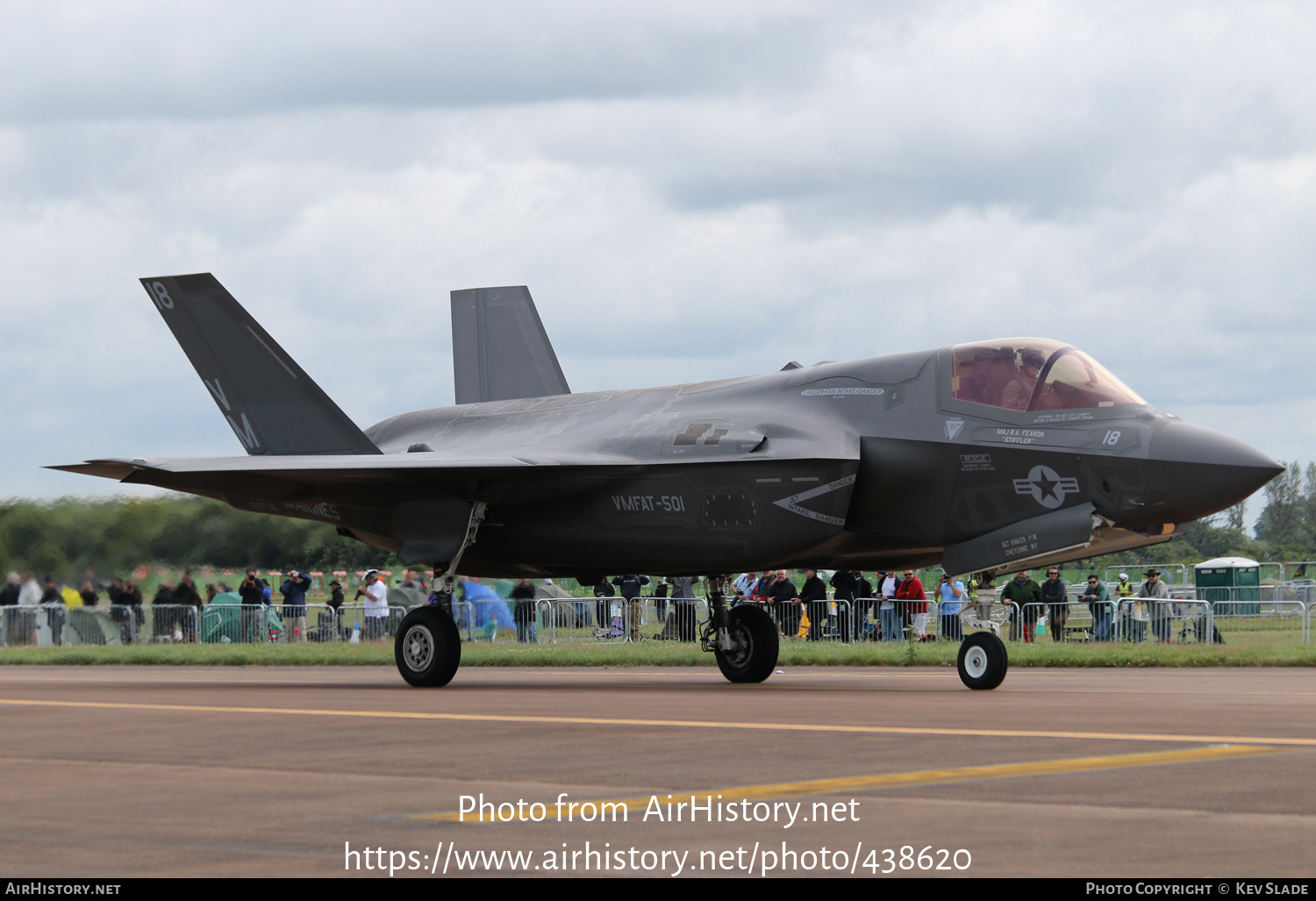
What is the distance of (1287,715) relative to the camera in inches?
385

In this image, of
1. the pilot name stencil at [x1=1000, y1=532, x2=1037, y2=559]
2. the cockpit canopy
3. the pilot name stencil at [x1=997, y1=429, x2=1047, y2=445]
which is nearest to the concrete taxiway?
the pilot name stencil at [x1=1000, y1=532, x2=1037, y2=559]

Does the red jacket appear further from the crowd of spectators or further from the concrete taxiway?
the concrete taxiway

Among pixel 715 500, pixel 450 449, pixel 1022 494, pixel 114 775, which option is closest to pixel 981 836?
pixel 114 775

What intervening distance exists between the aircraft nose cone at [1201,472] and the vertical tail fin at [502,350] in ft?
38.4

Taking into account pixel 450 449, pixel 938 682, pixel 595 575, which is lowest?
pixel 938 682

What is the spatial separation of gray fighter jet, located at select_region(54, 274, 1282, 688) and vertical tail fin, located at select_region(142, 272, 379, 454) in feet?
0.08

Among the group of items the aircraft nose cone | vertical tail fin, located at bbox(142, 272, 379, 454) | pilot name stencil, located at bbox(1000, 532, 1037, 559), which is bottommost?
pilot name stencil, located at bbox(1000, 532, 1037, 559)

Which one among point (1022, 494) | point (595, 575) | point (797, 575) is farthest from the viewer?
point (797, 575)

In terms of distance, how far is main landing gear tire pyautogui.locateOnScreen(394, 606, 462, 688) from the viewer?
14.9 metres

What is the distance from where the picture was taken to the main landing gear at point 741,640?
619 inches

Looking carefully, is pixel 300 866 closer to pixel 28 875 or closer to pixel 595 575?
pixel 28 875

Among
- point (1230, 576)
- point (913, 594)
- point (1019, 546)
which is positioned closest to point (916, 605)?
point (913, 594)

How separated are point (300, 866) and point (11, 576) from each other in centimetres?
1712

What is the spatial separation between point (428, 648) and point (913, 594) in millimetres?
13603
